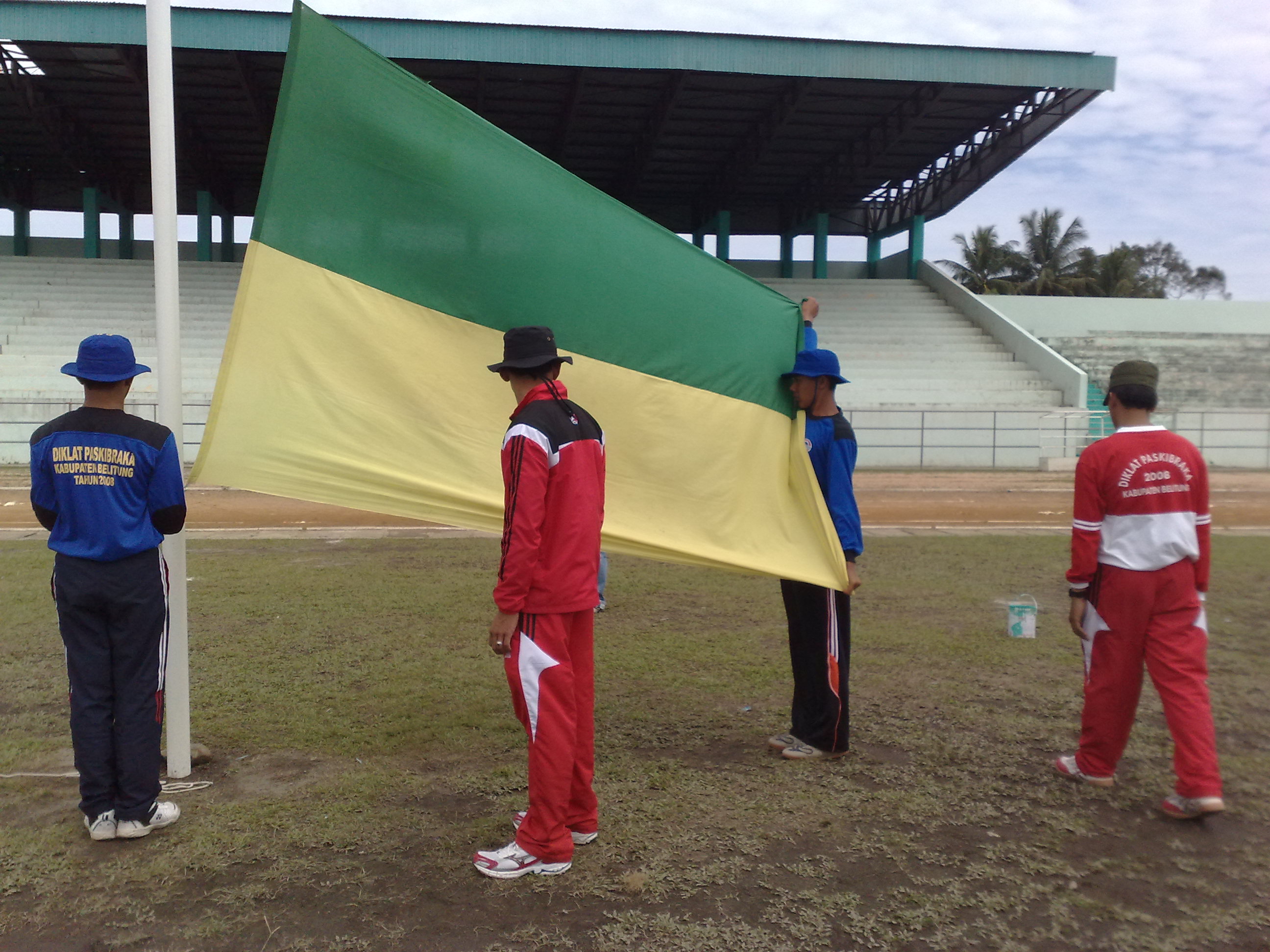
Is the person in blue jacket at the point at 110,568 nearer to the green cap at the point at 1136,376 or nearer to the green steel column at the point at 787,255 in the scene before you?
the green cap at the point at 1136,376

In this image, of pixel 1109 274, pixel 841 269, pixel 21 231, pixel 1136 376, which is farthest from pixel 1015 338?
pixel 21 231

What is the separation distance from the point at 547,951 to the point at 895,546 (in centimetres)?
901

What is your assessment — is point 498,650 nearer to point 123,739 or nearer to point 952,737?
point 123,739

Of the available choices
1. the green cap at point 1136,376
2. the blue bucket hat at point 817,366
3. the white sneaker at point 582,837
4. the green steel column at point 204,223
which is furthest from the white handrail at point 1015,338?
the white sneaker at point 582,837

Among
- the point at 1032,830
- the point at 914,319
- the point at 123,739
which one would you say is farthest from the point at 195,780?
the point at 914,319

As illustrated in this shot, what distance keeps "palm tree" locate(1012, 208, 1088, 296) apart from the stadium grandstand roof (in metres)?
14.7

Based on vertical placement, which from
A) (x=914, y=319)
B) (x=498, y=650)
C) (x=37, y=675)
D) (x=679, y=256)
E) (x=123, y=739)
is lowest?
(x=37, y=675)

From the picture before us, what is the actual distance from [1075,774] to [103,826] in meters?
3.76

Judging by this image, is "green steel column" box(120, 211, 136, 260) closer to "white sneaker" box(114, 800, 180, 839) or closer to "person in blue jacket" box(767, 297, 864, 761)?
"white sneaker" box(114, 800, 180, 839)

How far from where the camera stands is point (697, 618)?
7520 mm

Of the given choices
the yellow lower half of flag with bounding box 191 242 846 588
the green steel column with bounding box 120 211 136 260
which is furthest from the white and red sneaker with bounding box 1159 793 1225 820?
the green steel column with bounding box 120 211 136 260

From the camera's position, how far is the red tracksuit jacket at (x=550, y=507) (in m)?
3.31

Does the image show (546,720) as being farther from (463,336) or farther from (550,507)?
(463,336)

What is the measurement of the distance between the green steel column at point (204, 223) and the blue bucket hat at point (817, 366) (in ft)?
103
